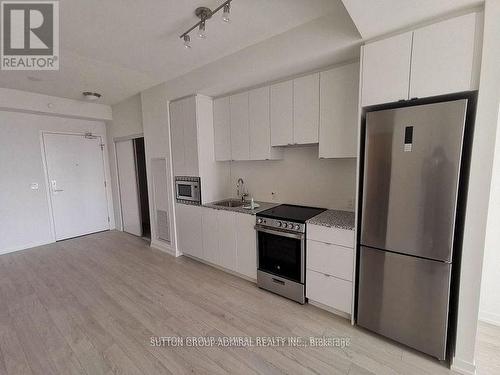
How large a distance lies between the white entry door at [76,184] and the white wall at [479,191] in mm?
6047

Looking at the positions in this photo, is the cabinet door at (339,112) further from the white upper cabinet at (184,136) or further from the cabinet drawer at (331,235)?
the white upper cabinet at (184,136)

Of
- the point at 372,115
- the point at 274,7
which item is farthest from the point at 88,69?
the point at 372,115

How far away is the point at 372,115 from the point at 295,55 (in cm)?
97

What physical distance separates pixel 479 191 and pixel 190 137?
310 centimetres

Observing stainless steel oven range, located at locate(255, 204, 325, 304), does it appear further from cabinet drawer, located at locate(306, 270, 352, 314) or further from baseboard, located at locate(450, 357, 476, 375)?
baseboard, located at locate(450, 357, 476, 375)

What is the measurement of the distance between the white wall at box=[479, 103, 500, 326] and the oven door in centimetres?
163

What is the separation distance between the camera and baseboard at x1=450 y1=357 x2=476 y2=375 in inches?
61.2

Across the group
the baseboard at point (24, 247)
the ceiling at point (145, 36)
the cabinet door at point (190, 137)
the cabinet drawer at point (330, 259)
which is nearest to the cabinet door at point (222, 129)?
the cabinet door at point (190, 137)

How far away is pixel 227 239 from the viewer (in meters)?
2.99

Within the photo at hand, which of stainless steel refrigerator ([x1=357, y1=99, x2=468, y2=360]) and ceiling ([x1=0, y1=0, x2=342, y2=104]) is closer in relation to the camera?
stainless steel refrigerator ([x1=357, y1=99, x2=468, y2=360])

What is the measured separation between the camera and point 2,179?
3859 mm

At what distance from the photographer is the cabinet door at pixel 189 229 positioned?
335 cm

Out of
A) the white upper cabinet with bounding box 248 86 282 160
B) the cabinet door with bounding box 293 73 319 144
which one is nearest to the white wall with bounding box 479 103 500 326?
the cabinet door with bounding box 293 73 319 144

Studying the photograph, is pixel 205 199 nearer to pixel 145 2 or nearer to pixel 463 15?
pixel 145 2
